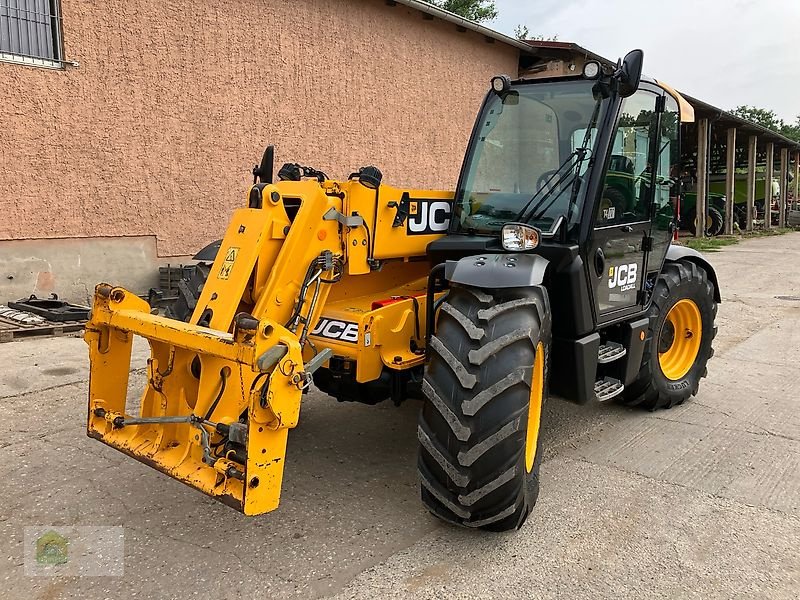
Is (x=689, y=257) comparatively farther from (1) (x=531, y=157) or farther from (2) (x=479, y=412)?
(2) (x=479, y=412)

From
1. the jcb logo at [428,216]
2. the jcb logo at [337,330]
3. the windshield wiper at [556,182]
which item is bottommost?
the jcb logo at [337,330]

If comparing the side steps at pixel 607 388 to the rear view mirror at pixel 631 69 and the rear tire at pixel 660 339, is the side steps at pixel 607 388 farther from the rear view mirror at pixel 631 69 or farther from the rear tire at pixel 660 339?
the rear view mirror at pixel 631 69

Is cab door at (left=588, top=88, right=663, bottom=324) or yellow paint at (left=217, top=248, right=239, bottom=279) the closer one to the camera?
yellow paint at (left=217, top=248, right=239, bottom=279)

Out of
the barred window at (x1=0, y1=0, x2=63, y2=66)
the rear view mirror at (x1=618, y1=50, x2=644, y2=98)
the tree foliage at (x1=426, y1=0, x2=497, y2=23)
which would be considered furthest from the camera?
the tree foliage at (x1=426, y1=0, x2=497, y2=23)

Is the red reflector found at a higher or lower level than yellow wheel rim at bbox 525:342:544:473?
higher

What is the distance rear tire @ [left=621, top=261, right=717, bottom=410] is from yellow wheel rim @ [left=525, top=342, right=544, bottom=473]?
1526 mm

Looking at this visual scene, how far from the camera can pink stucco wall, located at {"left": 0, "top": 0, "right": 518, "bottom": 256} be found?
811 centimetres

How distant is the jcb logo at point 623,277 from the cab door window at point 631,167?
30 cm

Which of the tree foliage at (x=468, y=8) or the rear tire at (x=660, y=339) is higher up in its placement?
the tree foliage at (x=468, y=8)

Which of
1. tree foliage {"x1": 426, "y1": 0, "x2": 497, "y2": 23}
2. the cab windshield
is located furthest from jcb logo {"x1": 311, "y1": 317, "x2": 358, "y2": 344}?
tree foliage {"x1": 426, "y1": 0, "x2": 497, "y2": 23}

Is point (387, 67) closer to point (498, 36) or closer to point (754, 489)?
point (498, 36)

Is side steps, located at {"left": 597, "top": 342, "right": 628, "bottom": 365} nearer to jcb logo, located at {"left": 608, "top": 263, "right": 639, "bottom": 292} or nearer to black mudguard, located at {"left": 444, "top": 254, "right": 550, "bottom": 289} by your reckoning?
jcb logo, located at {"left": 608, "top": 263, "right": 639, "bottom": 292}

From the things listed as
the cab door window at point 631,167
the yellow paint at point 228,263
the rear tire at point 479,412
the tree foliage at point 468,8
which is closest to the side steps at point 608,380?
the cab door window at point 631,167

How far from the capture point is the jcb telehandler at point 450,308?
9.66 ft
